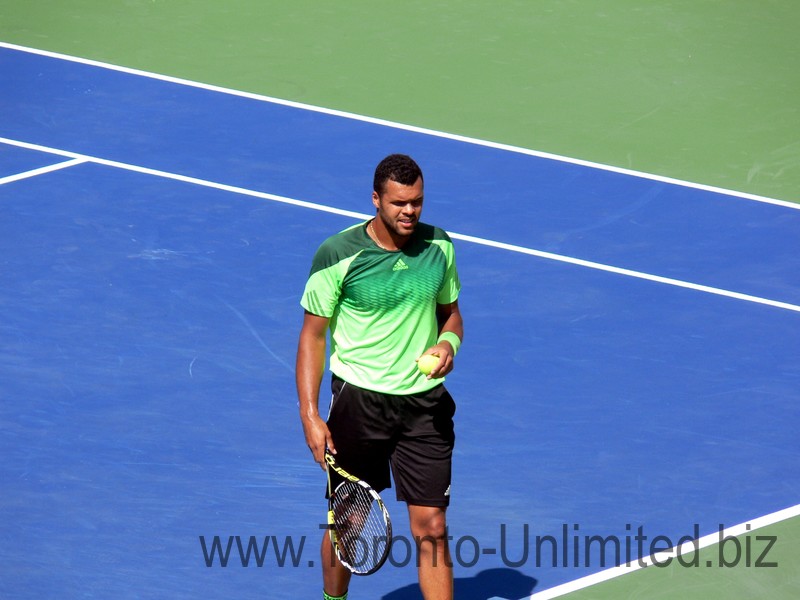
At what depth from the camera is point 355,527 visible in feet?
22.8

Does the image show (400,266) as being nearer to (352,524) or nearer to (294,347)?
(352,524)

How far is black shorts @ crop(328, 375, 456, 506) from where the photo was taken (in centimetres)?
706

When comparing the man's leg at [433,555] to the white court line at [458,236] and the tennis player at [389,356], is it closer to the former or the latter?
the tennis player at [389,356]

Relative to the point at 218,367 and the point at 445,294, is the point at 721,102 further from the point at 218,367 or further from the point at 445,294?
the point at 445,294

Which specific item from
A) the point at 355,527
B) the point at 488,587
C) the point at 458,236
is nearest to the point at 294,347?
the point at 458,236

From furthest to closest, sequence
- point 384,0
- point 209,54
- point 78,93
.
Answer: point 384,0, point 209,54, point 78,93

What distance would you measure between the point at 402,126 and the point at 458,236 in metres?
2.52

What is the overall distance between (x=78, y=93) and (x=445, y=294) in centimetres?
900

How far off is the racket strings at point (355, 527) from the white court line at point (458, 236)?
537cm

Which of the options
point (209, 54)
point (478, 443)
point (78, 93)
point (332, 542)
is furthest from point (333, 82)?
point (332, 542)

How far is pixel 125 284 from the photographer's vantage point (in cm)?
1140

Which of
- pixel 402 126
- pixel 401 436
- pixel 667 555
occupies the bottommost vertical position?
pixel 667 555

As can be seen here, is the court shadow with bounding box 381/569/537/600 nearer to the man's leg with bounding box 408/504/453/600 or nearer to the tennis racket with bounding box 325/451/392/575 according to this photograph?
the man's leg with bounding box 408/504/453/600

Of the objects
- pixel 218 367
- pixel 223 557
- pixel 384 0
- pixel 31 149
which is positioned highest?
pixel 384 0
